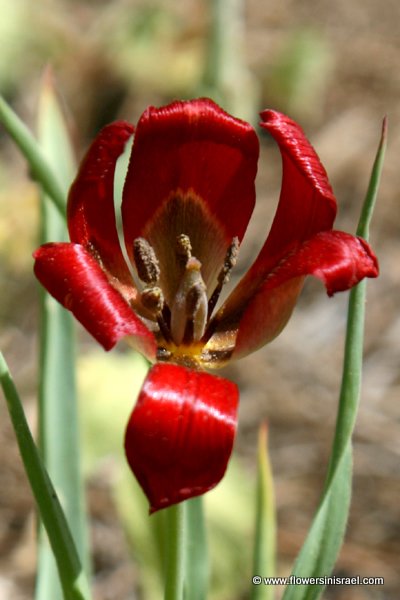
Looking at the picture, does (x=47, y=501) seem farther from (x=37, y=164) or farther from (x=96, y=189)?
(x=37, y=164)

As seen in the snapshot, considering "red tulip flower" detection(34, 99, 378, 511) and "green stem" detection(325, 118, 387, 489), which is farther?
"green stem" detection(325, 118, 387, 489)

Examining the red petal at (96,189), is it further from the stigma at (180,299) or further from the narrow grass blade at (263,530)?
the narrow grass blade at (263,530)

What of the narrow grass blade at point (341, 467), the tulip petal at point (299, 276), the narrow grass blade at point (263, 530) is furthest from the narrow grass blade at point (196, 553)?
the tulip petal at point (299, 276)

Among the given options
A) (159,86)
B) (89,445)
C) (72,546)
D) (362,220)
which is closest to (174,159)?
(362,220)

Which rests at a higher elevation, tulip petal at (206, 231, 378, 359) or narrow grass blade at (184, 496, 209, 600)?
tulip petal at (206, 231, 378, 359)

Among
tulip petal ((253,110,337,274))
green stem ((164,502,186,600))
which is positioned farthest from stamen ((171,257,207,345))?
green stem ((164,502,186,600))

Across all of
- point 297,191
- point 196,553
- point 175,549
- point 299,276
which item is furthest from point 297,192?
point 196,553

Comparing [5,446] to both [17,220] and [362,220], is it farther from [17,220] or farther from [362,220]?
[362,220]

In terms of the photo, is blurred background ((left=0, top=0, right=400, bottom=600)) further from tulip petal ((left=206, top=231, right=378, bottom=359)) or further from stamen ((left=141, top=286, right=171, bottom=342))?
tulip petal ((left=206, top=231, right=378, bottom=359))
